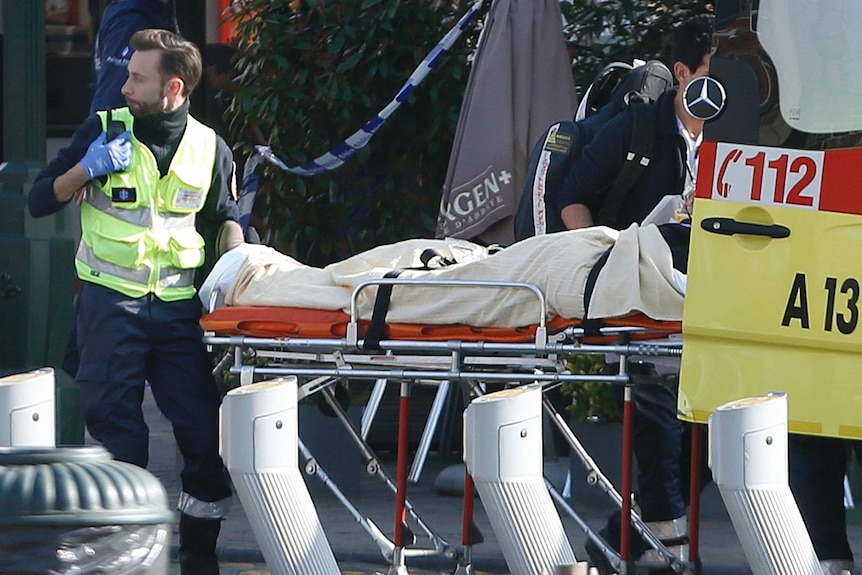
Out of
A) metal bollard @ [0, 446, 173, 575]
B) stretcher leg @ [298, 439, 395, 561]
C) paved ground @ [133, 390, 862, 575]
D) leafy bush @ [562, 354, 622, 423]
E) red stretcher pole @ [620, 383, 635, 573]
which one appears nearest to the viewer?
metal bollard @ [0, 446, 173, 575]

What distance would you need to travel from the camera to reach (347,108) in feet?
28.2

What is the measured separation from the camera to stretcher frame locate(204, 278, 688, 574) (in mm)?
5312

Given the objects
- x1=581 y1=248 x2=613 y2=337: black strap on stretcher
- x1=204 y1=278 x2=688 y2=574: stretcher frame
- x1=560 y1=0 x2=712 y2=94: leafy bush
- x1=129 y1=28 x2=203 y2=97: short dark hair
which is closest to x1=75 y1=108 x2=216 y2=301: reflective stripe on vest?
x1=129 y1=28 x2=203 y2=97: short dark hair

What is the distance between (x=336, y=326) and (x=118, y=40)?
8.38ft

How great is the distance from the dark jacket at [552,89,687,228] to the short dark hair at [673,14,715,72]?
15 centimetres

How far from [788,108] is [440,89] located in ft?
12.2

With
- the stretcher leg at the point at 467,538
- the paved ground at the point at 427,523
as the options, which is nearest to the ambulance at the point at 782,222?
the stretcher leg at the point at 467,538

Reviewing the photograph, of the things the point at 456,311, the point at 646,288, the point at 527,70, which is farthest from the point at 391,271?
the point at 527,70

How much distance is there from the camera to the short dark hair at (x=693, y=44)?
644 centimetres

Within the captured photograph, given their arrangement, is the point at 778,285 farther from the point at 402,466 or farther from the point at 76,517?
the point at 76,517

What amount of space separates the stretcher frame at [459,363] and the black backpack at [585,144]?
79cm

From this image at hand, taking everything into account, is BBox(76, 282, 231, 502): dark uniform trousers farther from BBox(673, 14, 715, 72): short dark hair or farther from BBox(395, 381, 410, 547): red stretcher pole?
BBox(673, 14, 715, 72): short dark hair

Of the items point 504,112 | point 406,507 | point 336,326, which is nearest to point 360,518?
point 406,507

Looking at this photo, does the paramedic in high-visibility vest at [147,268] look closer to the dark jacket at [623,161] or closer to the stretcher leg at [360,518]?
the stretcher leg at [360,518]
